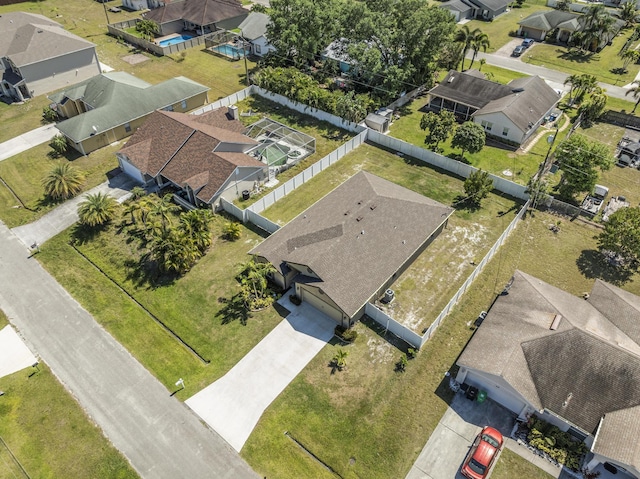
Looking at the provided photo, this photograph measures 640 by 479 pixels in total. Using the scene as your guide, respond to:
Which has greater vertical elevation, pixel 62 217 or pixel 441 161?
pixel 441 161

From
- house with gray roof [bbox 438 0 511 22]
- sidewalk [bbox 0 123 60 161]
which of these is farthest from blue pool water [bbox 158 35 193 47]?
house with gray roof [bbox 438 0 511 22]

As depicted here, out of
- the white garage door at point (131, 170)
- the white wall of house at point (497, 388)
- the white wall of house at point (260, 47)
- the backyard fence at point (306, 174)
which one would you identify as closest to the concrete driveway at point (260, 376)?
the white wall of house at point (497, 388)

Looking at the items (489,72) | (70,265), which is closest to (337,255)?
(70,265)

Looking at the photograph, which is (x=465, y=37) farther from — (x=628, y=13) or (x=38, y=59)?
(x=38, y=59)

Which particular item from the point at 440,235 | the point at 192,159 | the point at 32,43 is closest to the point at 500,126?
the point at 440,235

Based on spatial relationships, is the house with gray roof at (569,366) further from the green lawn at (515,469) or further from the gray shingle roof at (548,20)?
the gray shingle roof at (548,20)

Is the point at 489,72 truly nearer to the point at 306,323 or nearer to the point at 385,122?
the point at 385,122

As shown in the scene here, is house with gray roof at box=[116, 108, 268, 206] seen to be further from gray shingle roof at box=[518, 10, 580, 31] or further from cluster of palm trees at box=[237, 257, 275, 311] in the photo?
gray shingle roof at box=[518, 10, 580, 31]
